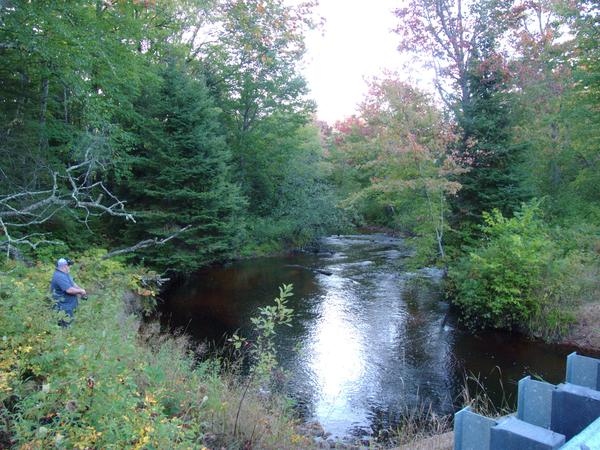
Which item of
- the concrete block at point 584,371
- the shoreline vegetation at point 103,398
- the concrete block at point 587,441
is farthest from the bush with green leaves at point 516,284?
the concrete block at point 587,441

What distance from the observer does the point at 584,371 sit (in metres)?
3.17

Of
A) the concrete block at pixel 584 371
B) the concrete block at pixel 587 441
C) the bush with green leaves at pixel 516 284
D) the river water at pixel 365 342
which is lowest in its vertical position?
the river water at pixel 365 342

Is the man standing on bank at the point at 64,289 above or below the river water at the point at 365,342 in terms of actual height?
above

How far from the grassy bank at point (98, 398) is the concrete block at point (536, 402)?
238cm

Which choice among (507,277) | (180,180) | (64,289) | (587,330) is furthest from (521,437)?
(180,180)

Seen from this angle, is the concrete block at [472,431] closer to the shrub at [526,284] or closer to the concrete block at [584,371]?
the concrete block at [584,371]

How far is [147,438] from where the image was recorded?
269 cm

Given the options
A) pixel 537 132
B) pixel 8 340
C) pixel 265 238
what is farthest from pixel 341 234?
pixel 8 340

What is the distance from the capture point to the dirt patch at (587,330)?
1049cm

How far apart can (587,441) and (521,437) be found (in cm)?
145

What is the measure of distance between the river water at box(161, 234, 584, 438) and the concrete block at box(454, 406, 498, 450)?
9.92ft

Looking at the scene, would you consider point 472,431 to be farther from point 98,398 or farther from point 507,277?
point 507,277

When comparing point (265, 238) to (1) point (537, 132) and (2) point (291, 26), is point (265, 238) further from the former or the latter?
(2) point (291, 26)

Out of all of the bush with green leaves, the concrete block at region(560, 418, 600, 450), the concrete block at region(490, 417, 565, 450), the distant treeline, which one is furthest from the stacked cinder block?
the bush with green leaves
